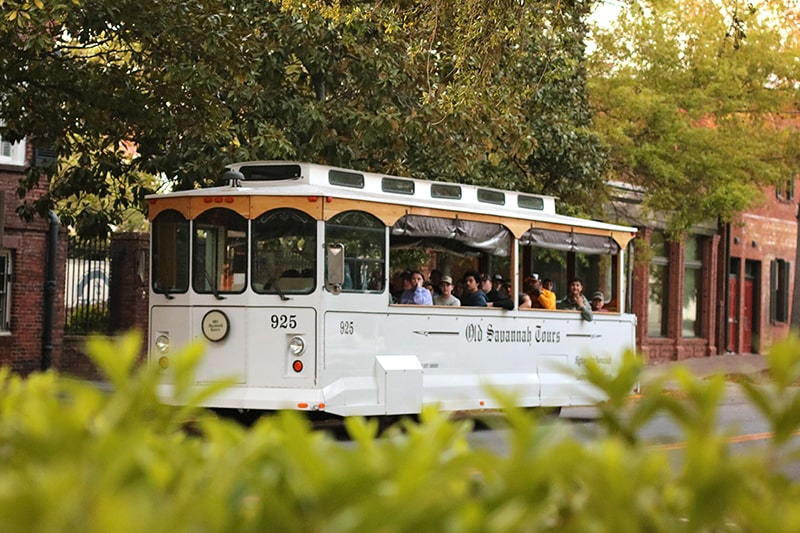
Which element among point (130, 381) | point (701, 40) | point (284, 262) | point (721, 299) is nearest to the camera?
point (130, 381)

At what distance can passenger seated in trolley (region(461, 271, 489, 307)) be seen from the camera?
58.1 feet

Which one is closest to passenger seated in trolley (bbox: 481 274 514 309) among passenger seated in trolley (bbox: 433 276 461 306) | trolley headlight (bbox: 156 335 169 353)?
passenger seated in trolley (bbox: 433 276 461 306)

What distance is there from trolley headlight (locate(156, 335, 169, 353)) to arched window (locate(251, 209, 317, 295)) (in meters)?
1.32

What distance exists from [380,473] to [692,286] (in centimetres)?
3839

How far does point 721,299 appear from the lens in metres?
39.9

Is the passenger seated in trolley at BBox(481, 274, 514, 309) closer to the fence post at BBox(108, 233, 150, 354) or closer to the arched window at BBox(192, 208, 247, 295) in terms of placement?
the arched window at BBox(192, 208, 247, 295)

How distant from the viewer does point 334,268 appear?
50.6ft

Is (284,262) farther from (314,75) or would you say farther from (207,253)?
(314,75)

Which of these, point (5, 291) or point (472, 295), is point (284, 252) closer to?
point (472, 295)

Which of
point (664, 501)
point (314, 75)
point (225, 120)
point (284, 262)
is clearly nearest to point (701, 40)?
point (314, 75)


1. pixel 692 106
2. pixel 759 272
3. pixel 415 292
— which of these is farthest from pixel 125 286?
pixel 759 272

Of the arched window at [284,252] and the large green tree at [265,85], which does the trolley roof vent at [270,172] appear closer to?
the arched window at [284,252]

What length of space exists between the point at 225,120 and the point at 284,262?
11.0 feet

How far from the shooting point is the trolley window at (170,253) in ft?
53.3
